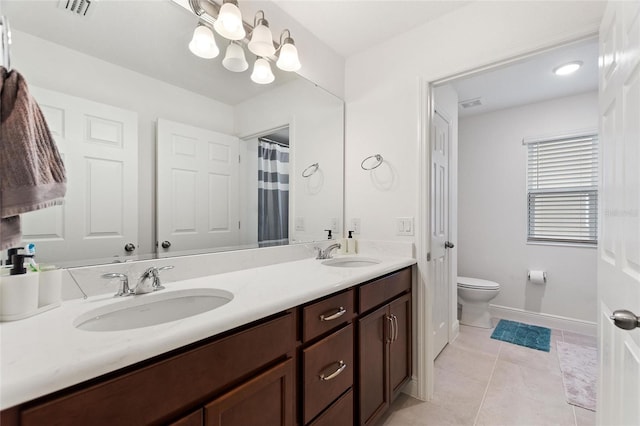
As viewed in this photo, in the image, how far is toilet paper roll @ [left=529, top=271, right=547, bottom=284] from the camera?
2867 mm

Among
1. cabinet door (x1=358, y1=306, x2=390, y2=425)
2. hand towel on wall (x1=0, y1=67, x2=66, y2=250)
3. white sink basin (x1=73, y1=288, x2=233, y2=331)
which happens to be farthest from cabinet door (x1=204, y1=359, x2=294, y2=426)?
hand towel on wall (x1=0, y1=67, x2=66, y2=250)

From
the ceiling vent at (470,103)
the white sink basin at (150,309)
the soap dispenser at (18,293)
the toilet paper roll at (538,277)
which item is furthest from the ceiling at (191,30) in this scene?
the toilet paper roll at (538,277)

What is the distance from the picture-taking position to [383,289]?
1.49m

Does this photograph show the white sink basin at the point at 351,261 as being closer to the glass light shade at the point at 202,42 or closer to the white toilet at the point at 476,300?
the glass light shade at the point at 202,42

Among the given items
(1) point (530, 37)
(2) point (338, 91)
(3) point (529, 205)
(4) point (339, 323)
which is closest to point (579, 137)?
(3) point (529, 205)

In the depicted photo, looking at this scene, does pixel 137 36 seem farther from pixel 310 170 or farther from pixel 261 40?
pixel 310 170

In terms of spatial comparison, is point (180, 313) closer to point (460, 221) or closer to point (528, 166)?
point (460, 221)

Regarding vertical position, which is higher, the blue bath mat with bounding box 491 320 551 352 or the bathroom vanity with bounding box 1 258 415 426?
the bathroom vanity with bounding box 1 258 415 426

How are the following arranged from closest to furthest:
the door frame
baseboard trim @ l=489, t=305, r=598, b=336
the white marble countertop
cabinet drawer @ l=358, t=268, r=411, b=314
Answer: the white marble countertop < cabinet drawer @ l=358, t=268, r=411, b=314 < the door frame < baseboard trim @ l=489, t=305, r=598, b=336

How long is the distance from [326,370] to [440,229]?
1.61m

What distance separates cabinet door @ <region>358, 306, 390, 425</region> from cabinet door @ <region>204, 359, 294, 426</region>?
0.47 m

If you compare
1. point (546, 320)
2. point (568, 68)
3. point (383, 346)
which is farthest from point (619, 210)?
point (546, 320)

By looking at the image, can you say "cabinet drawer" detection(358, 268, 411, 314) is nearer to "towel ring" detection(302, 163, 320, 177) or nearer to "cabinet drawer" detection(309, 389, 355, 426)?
"cabinet drawer" detection(309, 389, 355, 426)

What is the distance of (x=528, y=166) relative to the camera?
3021mm
